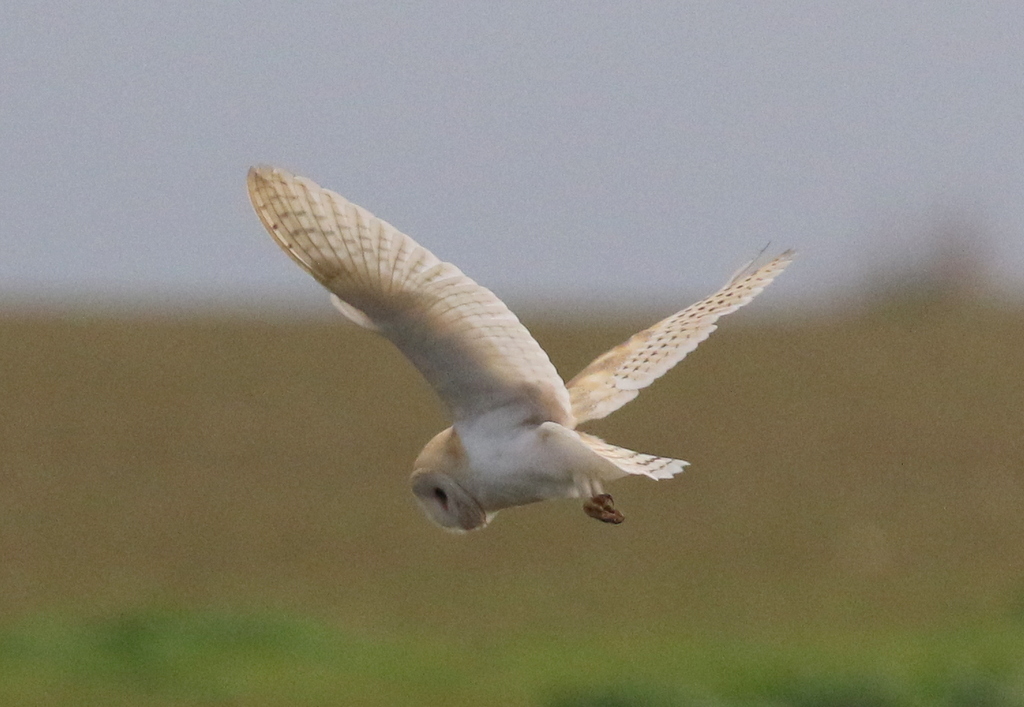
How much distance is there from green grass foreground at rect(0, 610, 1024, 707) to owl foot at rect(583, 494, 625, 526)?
12.8m

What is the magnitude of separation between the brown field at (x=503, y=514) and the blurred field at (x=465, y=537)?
0.13 ft

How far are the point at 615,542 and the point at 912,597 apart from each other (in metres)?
3.47

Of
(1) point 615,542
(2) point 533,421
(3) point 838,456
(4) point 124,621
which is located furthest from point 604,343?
(2) point 533,421

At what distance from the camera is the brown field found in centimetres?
2309

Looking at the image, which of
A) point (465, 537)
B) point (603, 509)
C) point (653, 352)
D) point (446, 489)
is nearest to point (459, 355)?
point (446, 489)

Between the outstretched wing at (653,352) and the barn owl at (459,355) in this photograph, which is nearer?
the barn owl at (459,355)

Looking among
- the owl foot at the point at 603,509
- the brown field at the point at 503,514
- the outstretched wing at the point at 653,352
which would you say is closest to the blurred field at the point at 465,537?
the brown field at the point at 503,514

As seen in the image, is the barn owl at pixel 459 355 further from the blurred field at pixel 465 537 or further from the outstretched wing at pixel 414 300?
the blurred field at pixel 465 537

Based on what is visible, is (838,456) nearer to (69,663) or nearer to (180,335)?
(180,335)

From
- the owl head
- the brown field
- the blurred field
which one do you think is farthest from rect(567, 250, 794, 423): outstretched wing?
the brown field

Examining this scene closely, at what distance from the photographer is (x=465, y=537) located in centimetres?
2353

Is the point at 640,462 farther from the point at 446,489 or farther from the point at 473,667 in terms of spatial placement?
the point at 473,667

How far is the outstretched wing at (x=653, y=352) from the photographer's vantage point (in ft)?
13.6

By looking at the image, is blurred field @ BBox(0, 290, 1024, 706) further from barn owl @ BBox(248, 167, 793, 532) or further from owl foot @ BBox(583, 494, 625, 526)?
barn owl @ BBox(248, 167, 793, 532)
